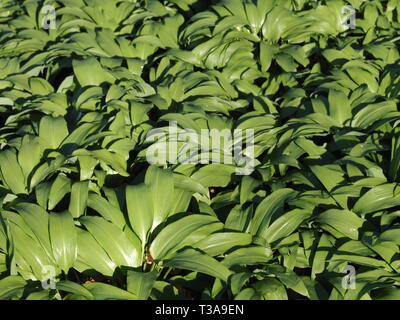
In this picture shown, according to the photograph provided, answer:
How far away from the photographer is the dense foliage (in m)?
2.02

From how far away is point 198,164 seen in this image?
2.41m

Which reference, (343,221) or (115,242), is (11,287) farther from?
(343,221)

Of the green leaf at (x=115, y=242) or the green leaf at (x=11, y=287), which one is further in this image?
the green leaf at (x=115, y=242)

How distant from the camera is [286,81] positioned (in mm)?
3047

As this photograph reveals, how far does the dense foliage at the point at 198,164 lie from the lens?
2.02 metres

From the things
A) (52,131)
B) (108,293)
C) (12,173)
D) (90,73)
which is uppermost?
(90,73)

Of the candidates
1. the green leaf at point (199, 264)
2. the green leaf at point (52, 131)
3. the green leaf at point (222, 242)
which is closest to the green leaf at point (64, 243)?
the green leaf at point (199, 264)

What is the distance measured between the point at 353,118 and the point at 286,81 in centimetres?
51

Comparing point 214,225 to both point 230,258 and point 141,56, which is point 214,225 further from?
point 141,56

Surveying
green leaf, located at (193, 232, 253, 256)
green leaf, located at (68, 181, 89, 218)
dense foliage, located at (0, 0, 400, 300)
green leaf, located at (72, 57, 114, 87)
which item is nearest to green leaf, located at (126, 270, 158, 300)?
dense foliage, located at (0, 0, 400, 300)

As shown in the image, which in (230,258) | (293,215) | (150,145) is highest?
(150,145)

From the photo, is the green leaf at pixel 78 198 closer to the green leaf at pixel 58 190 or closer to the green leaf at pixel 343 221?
the green leaf at pixel 58 190

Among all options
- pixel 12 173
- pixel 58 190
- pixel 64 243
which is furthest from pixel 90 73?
pixel 64 243
